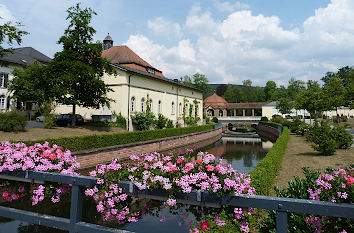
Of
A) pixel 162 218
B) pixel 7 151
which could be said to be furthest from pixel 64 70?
pixel 162 218

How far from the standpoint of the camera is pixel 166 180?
103 inches

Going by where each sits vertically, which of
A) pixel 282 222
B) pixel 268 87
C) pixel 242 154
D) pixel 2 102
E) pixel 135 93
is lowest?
pixel 242 154

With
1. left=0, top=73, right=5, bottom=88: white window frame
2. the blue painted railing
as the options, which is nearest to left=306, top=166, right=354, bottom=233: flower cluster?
the blue painted railing

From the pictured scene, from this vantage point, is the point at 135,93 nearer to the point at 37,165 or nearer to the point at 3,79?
the point at 3,79

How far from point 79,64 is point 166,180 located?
20.2 m

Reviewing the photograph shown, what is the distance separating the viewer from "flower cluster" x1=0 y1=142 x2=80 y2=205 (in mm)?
3361

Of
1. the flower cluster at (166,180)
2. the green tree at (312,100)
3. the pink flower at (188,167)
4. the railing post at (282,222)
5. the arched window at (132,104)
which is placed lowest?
the railing post at (282,222)

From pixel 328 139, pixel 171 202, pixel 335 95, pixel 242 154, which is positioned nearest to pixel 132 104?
pixel 242 154

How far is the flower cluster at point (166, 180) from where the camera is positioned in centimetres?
250

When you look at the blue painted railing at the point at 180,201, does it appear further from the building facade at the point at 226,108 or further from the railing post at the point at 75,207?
the building facade at the point at 226,108

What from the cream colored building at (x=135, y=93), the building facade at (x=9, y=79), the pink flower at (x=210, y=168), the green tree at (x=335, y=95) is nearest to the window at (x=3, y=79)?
the building facade at (x=9, y=79)

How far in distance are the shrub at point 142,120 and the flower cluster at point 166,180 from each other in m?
23.7

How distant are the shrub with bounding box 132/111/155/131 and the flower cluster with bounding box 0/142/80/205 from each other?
2265cm

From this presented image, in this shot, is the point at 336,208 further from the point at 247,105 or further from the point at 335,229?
the point at 247,105
